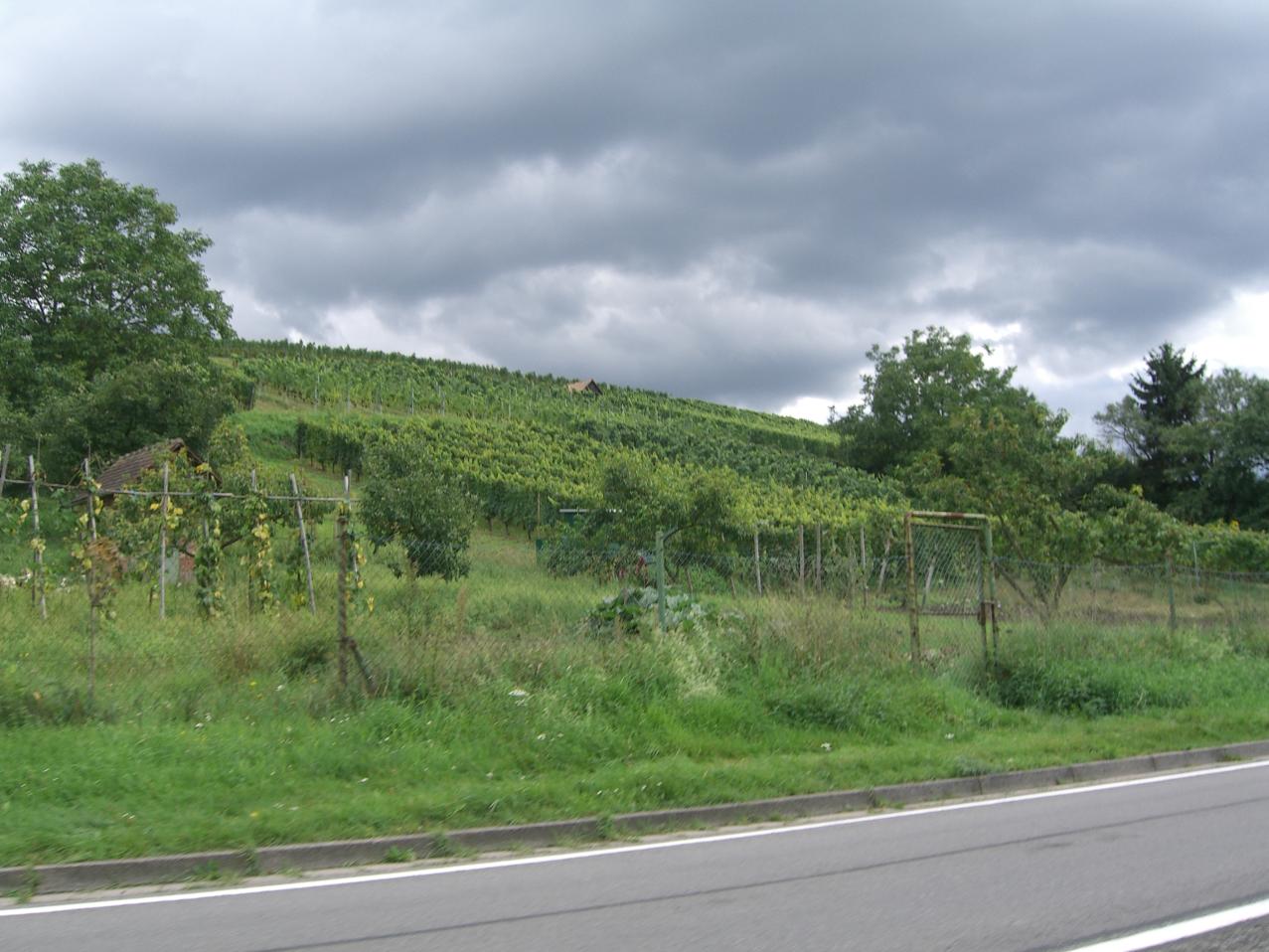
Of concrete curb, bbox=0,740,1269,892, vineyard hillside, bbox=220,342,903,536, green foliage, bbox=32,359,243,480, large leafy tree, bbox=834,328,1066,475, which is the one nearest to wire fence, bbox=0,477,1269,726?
concrete curb, bbox=0,740,1269,892

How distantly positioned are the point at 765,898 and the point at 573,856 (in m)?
1.73

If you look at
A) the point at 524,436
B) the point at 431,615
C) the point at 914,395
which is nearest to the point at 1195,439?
the point at 914,395

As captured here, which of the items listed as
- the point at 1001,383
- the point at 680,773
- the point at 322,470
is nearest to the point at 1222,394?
the point at 1001,383

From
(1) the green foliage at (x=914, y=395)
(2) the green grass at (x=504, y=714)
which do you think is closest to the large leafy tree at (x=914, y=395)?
(1) the green foliage at (x=914, y=395)

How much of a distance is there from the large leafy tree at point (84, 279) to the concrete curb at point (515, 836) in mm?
33487

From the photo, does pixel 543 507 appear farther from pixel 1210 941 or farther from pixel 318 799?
pixel 1210 941

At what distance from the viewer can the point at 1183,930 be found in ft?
17.7

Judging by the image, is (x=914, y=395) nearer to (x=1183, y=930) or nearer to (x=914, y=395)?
(x=914, y=395)

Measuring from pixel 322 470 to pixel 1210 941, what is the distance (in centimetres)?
3927

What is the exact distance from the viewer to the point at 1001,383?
2712 inches

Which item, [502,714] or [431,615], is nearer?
[502,714]

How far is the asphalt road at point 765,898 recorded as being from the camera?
533 cm

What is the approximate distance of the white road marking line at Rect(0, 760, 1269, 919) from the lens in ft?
20.0

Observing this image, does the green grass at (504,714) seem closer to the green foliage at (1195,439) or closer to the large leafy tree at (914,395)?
the green foliage at (1195,439)
